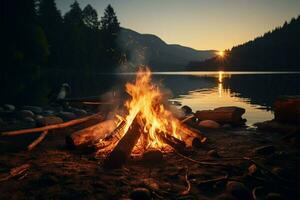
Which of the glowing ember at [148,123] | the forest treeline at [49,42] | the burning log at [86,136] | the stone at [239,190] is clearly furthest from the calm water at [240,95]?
the forest treeline at [49,42]

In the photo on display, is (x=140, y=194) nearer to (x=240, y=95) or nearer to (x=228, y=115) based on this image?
(x=228, y=115)

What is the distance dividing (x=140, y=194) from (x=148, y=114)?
4360 millimetres

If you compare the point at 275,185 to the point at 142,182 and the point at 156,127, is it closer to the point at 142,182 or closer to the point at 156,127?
the point at 142,182

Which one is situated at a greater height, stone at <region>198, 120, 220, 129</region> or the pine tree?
the pine tree

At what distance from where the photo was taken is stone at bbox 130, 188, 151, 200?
5926 mm

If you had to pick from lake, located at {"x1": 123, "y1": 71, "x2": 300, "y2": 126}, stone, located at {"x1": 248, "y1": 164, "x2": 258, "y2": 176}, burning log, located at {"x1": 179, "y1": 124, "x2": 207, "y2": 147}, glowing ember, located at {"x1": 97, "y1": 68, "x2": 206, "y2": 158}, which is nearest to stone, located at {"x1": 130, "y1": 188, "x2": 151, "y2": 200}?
stone, located at {"x1": 248, "y1": 164, "x2": 258, "y2": 176}

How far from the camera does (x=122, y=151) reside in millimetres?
8047

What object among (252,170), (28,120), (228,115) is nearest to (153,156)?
(252,170)

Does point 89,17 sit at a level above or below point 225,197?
above

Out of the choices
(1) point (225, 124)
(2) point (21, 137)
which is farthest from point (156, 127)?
(1) point (225, 124)

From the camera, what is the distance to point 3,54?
41281mm

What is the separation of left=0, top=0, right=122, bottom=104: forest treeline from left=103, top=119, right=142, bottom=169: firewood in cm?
2548

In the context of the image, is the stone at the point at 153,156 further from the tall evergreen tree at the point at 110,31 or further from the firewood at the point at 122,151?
the tall evergreen tree at the point at 110,31

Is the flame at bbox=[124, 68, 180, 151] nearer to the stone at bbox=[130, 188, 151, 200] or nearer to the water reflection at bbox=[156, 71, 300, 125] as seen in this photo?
the stone at bbox=[130, 188, 151, 200]
